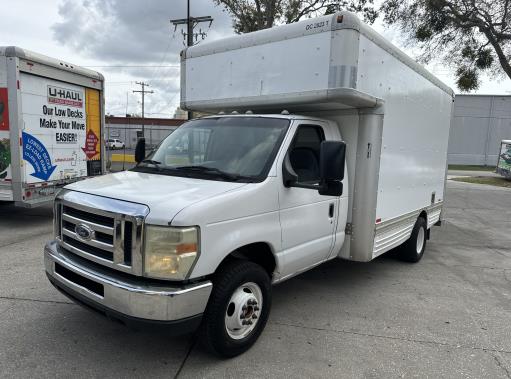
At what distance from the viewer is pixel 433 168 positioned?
6.75 meters

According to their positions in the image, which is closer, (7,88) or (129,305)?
(129,305)

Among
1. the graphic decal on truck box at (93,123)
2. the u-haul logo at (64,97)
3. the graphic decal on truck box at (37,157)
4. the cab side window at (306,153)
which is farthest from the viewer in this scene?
the graphic decal on truck box at (93,123)

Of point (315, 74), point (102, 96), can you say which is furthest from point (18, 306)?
point (102, 96)

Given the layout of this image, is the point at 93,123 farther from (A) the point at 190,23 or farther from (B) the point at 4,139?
(A) the point at 190,23

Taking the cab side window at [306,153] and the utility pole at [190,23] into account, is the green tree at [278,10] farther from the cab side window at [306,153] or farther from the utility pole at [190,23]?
the cab side window at [306,153]

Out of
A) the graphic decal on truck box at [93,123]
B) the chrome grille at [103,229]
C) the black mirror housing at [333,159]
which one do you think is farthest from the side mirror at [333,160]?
the graphic decal on truck box at [93,123]

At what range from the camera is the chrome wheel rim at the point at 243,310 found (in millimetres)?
3328

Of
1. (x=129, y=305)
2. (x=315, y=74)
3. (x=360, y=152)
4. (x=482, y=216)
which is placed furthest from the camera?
(x=482, y=216)

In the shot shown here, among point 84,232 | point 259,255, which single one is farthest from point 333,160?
point 84,232

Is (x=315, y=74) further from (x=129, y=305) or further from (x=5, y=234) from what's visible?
(x=5, y=234)

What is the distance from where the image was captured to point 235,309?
10.9 feet

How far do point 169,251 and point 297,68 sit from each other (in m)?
2.44

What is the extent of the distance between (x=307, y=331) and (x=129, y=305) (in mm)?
1856

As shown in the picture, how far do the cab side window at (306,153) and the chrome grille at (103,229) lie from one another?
1651mm
